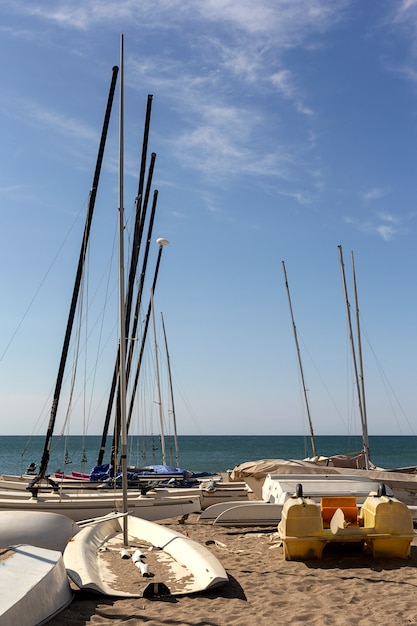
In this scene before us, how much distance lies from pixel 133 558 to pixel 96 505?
5765 mm

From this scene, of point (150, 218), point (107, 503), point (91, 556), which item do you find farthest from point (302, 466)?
point (150, 218)

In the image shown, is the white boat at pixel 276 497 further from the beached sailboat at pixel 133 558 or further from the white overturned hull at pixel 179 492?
the beached sailboat at pixel 133 558

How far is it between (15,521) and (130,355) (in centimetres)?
1178

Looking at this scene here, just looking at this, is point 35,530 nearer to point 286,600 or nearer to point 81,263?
point 286,600

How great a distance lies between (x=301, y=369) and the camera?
2991cm

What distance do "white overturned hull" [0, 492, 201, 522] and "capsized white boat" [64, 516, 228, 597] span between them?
11.3 feet

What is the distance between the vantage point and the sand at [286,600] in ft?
23.5

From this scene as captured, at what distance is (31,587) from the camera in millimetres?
6574

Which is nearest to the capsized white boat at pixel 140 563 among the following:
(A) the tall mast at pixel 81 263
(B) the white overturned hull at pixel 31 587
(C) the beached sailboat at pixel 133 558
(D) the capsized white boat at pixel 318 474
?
(C) the beached sailboat at pixel 133 558

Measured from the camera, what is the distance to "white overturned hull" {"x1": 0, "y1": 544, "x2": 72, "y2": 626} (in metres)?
6.11

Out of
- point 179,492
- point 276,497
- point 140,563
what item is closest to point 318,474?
point 276,497

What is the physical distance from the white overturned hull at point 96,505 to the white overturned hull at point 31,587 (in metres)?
6.87

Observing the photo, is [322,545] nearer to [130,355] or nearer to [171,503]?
[171,503]

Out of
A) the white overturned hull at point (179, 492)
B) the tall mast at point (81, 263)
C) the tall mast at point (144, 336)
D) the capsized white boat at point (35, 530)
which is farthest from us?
the tall mast at point (144, 336)
